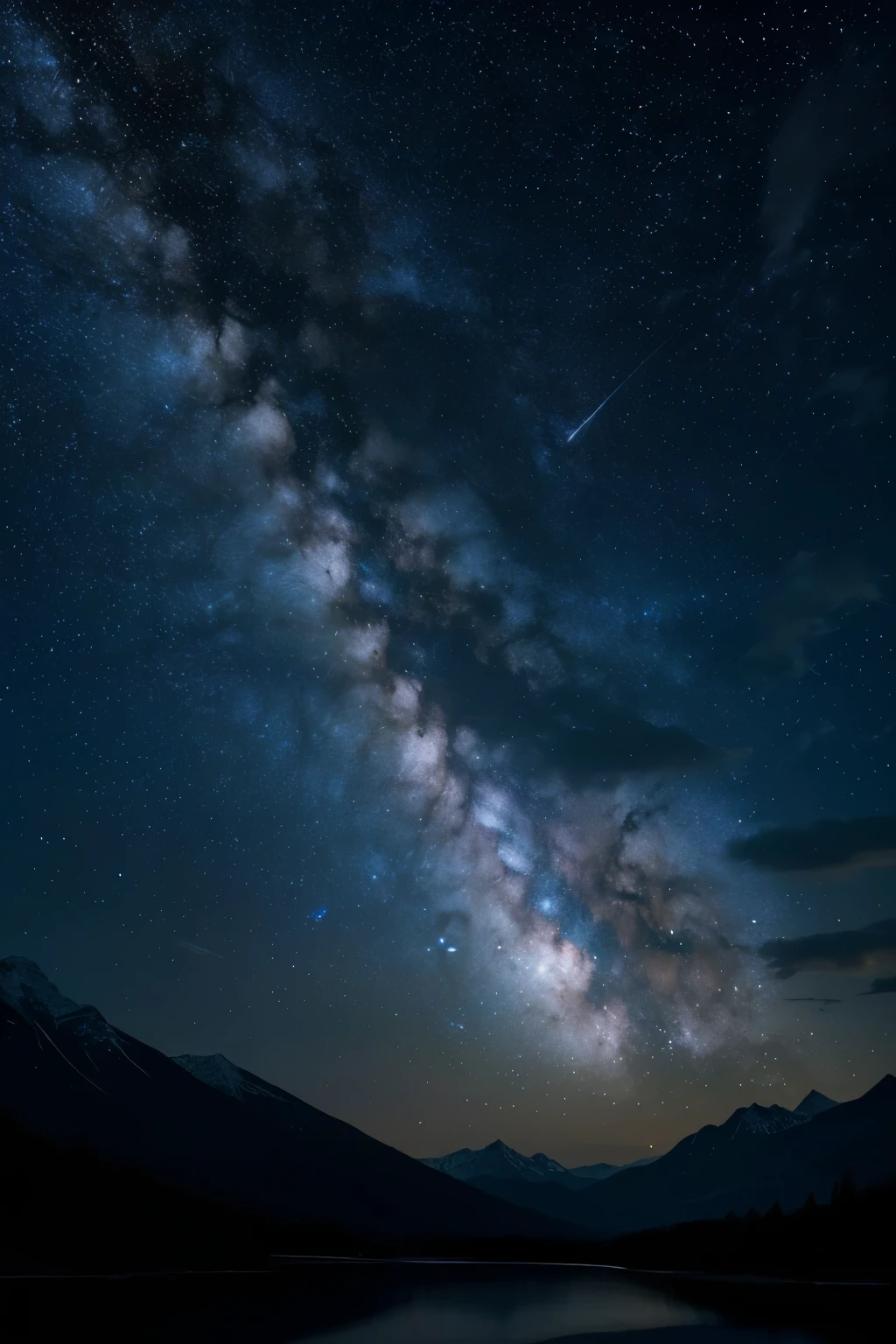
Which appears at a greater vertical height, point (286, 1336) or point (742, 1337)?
point (742, 1337)

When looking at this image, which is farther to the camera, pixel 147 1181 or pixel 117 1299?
pixel 147 1181

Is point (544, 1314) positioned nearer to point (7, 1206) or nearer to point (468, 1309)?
point (468, 1309)

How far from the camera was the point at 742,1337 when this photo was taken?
31266mm

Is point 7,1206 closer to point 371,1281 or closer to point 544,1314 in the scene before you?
point 371,1281

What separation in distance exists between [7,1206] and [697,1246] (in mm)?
117472

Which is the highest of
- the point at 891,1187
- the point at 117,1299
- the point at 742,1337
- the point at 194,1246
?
the point at 891,1187

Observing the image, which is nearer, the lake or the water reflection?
the lake

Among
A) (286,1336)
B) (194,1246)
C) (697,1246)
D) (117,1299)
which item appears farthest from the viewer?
(697,1246)

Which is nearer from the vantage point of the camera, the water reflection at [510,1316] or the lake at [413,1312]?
the lake at [413,1312]

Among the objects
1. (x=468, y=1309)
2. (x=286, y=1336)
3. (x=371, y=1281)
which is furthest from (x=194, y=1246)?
(x=286, y=1336)

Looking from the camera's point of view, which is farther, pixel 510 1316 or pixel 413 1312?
pixel 510 1316

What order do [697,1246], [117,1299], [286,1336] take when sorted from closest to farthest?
1. [286,1336]
2. [117,1299]
3. [697,1246]

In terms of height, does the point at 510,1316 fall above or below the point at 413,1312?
above

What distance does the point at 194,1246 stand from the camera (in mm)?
122062
